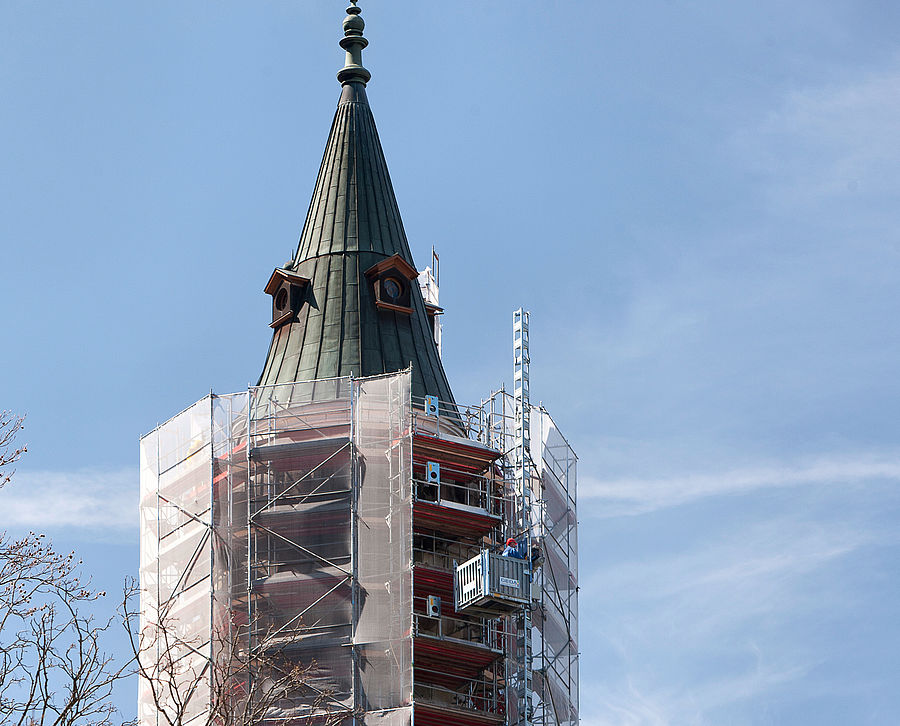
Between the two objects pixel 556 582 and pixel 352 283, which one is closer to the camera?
pixel 556 582

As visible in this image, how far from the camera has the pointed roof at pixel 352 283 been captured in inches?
2891

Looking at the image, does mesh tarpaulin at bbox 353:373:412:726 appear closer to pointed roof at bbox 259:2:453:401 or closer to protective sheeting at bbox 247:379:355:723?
protective sheeting at bbox 247:379:355:723

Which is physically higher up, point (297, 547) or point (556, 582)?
point (556, 582)

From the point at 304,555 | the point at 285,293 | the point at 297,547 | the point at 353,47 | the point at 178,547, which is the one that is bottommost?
the point at 304,555

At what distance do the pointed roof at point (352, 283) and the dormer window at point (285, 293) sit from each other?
22cm

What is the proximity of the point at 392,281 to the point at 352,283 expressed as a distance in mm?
1527

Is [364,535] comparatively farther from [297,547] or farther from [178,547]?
[178,547]

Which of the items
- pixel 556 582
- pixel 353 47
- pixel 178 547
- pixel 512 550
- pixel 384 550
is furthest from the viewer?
pixel 353 47

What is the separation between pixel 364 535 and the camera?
217ft

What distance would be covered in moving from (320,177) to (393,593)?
22.1m

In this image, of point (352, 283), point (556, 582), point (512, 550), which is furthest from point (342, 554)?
point (352, 283)

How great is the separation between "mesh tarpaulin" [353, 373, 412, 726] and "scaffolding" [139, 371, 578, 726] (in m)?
0.05

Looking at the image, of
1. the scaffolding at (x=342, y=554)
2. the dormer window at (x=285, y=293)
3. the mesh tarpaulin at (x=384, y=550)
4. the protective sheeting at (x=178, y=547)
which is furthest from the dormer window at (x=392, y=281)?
the protective sheeting at (x=178, y=547)

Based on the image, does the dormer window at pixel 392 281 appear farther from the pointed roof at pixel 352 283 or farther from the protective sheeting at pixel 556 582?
the protective sheeting at pixel 556 582
